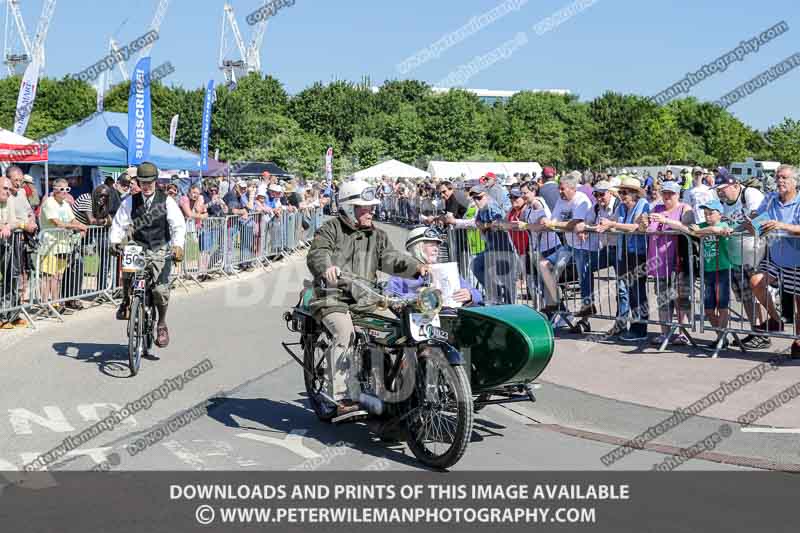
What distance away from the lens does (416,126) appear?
313 ft

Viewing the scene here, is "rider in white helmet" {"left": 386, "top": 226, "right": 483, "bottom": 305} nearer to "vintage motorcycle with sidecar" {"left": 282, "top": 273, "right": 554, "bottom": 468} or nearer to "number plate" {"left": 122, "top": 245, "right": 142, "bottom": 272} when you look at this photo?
"vintage motorcycle with sidecar" {"left": 282, "top": 273, "right": 554, "bottom": 468}

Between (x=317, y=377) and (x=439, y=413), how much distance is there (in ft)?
5.34

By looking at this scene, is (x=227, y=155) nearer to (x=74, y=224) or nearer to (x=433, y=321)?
(x=74, y=224)

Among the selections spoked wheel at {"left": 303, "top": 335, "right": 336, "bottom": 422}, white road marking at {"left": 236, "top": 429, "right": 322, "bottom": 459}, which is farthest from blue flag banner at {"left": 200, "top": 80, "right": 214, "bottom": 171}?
white road marking at {"left": 236, "top": 429, "right": 322, "bottom": 459}

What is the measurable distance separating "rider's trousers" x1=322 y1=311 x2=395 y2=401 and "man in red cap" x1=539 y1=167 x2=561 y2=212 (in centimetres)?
983

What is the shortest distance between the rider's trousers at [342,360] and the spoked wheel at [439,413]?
609 millimetres

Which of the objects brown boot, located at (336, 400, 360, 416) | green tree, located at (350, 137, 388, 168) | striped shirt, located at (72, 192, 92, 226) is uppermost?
green tree, located at (350, 137, 388, 168)

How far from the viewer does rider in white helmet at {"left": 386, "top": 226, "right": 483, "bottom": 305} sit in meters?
6.82

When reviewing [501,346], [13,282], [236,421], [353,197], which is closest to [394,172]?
[13,282]

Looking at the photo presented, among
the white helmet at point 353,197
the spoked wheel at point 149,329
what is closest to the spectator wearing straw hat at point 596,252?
the spoked wheel at point 149,329

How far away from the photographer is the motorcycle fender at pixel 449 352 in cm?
592

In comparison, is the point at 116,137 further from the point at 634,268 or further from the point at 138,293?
the point at 634,268

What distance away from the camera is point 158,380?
9227 mm
